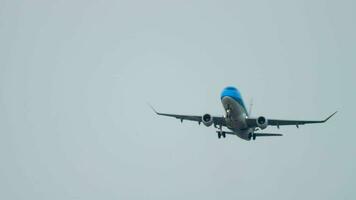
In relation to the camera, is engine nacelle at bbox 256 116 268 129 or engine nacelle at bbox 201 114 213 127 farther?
engine nacelle at bbox 256 116 268 129

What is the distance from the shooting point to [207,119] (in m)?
83.2

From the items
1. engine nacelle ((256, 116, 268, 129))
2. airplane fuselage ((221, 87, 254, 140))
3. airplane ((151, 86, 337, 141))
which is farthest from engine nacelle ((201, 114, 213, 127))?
engine nacelle ((256, 116, 268, 129))

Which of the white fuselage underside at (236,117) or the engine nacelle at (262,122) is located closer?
the white fuselage underside at (236,117)

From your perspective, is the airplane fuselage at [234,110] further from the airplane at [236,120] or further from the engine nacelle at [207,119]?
the engine nacelle at [207,119]

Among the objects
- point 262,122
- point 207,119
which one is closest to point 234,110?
point 207,119

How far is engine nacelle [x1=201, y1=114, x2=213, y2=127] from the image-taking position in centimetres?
8306

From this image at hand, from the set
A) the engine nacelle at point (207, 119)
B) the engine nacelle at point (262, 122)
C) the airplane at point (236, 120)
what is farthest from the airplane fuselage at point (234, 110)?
the engine nacelle at point (207, 119)

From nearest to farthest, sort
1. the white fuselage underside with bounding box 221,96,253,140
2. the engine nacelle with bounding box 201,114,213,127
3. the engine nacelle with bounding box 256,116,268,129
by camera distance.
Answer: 1. the white fuselage underside with bounding box 221,96,253,140
2. the engine nacelle with bounding box 201,114,213,127
3. the engine nacelle with bounding box 256,116,268,129

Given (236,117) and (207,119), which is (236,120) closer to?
(236,117)

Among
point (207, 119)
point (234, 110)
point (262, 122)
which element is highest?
point (234, 110)

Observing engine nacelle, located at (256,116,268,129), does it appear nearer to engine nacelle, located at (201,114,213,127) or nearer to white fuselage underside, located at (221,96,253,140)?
white fuselage underside, located at (221,96,253,140)

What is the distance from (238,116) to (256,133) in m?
6.74

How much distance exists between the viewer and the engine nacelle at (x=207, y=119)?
83.1 meters

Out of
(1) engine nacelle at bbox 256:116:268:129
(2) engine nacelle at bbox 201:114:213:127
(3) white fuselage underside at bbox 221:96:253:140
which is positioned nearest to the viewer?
(3) white fuselage underside at bbox 221:96:253:140
